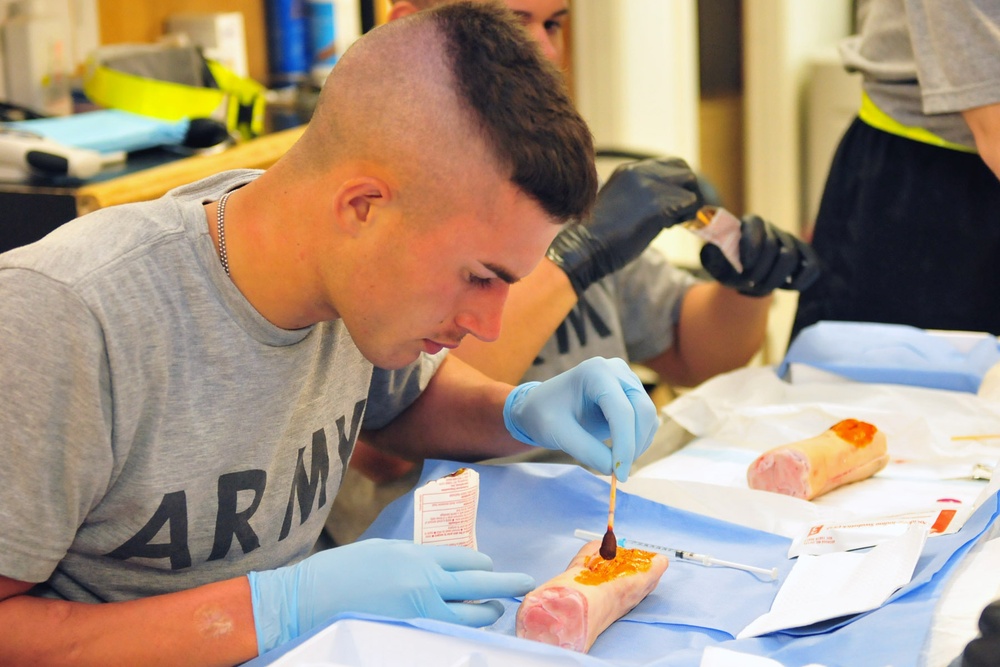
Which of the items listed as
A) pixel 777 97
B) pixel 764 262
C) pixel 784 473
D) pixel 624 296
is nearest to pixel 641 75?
pixel 777 97

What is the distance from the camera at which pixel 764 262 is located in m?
1.67

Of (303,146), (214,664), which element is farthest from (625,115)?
(214,664)

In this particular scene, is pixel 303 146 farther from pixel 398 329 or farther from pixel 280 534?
pixel 280 534

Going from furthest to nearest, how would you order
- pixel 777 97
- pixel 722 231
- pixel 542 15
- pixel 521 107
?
pixel 777 97
pixel 722 231
pixel 542 15
pixel 521 107

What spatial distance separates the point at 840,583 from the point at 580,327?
78 centimetres

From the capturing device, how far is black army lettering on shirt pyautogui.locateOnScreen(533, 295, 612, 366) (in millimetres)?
1673

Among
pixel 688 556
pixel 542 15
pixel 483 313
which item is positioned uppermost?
pixel 542 15

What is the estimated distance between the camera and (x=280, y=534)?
1068 millimetres

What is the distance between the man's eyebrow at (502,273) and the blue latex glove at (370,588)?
25cm

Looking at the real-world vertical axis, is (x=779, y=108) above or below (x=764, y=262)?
above

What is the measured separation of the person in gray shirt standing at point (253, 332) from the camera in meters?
0.87

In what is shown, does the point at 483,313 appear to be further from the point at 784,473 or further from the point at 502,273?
the point at 784,473

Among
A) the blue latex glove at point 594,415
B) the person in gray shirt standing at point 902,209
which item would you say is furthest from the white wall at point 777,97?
the blue latex glove at point 594,415

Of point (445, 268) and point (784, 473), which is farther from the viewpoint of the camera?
point (784, 473)
